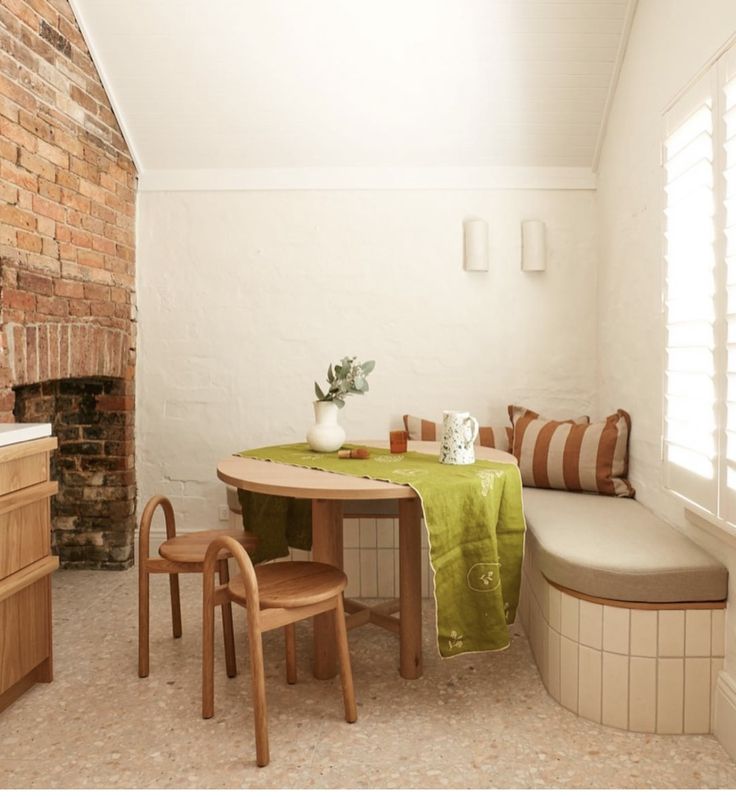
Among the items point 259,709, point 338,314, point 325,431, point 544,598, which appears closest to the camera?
point 259,709

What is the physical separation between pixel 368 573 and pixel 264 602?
5.01ft

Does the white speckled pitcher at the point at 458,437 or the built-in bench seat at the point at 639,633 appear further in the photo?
the white speckled pitcher at the point at 458,437

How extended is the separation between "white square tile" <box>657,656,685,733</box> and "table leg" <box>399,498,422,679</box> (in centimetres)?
86

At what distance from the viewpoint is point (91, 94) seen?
11.9 feet

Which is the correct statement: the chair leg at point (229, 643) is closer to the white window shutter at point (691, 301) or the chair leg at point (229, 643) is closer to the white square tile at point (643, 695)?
the white square tile at point (643, 695)

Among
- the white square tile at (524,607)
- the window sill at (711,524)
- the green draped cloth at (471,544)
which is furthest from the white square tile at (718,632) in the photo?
the white square tile at (524,607)

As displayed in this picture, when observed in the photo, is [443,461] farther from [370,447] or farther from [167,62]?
[167,62]

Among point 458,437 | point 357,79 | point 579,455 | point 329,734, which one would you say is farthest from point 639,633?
point 357,79

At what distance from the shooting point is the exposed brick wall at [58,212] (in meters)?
2.98

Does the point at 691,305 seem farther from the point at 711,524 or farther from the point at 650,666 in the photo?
the point at 650,666

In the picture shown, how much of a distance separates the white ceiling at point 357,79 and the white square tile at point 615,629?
2.72 meters

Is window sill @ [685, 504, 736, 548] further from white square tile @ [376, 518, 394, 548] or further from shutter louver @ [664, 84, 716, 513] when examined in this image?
white square tile @ [376, 518, 394, 548]

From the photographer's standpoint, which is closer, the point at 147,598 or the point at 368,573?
the point at 147,598

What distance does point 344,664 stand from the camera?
229cm
